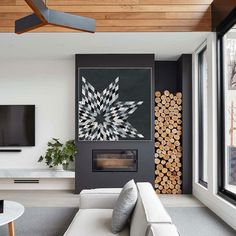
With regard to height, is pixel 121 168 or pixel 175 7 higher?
pixel 175 7

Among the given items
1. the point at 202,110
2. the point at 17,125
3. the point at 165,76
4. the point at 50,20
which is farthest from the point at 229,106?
the point at 17,125

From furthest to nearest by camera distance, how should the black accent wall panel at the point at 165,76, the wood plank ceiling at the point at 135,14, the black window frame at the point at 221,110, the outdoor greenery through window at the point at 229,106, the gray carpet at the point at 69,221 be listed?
the black accent wall panel at the point at 165,76 < the wood plank ceiling at the point at 135,14 < the black window frame at the point at 221,110 < the outdoor greenery through window at the point at 229,106 < the gray carpet at the point at 69,221

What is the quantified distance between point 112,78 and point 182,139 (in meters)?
1.69

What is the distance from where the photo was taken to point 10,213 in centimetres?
293

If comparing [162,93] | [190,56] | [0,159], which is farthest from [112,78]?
[0,159]

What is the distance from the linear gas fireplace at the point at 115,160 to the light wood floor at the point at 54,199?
68cm

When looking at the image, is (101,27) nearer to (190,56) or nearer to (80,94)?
(80,94)

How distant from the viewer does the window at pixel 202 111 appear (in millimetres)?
5051

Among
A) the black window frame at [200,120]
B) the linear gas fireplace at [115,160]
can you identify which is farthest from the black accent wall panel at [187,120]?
the linear gas fireplace at [115,160]

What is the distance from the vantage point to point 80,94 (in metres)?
5.29

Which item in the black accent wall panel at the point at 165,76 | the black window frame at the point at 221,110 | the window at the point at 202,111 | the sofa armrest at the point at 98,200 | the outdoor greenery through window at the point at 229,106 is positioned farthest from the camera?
the black accent wall panel at the point at 165,76

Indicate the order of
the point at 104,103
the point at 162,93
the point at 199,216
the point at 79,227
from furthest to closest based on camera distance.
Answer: the point at 162,93 < the point at 104,103 < the point at 199,216 < the point at 79,227

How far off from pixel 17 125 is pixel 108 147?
5.93 feet

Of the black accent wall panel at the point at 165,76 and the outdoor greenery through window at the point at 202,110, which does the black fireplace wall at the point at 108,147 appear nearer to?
Answer: the black accent wall panel at the point at 165,76
